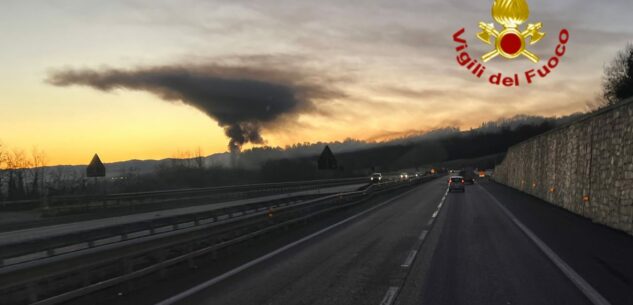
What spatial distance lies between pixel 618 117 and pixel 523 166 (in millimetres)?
31612

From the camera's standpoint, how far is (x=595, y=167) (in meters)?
20.0

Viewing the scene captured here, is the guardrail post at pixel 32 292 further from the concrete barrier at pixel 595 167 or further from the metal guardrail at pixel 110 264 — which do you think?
the concrete barrier at pixel 595 167

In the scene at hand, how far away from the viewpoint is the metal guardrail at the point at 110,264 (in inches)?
272

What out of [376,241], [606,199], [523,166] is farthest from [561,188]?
[523,166]

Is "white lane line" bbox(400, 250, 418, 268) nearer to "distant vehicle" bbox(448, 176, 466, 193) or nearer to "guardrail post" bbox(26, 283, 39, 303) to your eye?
"guardrail post" bbox(26, 283, 39, 303)

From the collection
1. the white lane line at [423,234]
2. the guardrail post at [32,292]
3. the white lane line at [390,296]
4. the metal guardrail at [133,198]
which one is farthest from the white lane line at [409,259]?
the metal guardrail at [133,198]

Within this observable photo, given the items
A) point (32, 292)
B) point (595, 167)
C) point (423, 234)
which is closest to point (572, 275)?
point (423, 234)

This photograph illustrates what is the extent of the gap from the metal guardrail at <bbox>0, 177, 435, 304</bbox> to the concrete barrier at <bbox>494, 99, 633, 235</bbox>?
11.2 meters

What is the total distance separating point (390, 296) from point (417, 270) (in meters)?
2.23

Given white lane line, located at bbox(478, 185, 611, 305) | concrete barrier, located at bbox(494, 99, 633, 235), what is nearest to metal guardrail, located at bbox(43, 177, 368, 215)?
concrete barrier, located at bbox(494, 99, 633, 235)

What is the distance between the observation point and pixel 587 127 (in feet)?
73.7

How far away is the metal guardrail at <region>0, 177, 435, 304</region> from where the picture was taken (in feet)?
22.7

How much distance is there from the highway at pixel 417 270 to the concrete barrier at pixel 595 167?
1.11 m

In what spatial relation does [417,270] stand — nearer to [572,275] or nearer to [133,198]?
[572,275]
